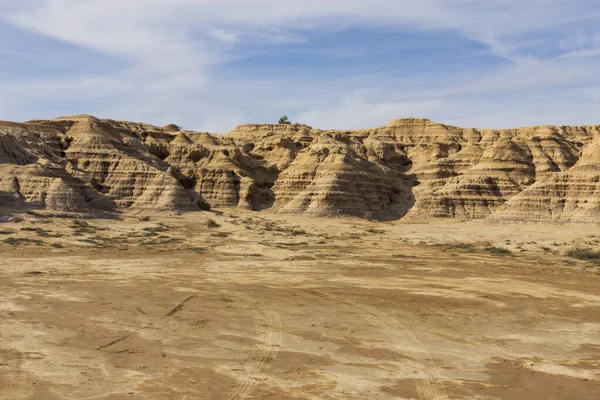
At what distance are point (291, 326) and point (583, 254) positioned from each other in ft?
80.9

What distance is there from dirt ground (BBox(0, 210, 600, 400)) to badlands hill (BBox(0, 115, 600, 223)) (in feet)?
90.0

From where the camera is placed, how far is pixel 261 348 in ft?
37.6

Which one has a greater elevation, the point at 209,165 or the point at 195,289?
the point at 209,165

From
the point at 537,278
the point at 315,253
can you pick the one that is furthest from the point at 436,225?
the point at 537,278

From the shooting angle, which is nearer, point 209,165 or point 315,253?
point 315,253

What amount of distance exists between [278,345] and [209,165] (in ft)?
219

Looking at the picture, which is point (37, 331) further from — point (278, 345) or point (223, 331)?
point (278, 345)

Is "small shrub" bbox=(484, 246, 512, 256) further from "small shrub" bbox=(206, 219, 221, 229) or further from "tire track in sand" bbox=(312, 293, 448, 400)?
"small shrub" bbox=(206, 219, 221, 229)

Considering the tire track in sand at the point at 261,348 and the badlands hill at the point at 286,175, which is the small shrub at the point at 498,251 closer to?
the badlands hill at the point at 286,175

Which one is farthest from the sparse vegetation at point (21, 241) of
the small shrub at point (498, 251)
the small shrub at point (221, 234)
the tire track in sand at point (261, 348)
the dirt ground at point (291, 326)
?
the small shrub at point (498, 251)

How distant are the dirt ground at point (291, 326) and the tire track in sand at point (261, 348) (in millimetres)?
43

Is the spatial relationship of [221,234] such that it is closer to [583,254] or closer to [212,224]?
[212,224]

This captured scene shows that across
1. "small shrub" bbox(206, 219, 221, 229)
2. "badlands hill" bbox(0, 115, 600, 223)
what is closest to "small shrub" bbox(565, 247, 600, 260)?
"badlands hill" bbox(0, 115, 600, 223)

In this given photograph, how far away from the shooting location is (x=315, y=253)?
30953 millimetres
